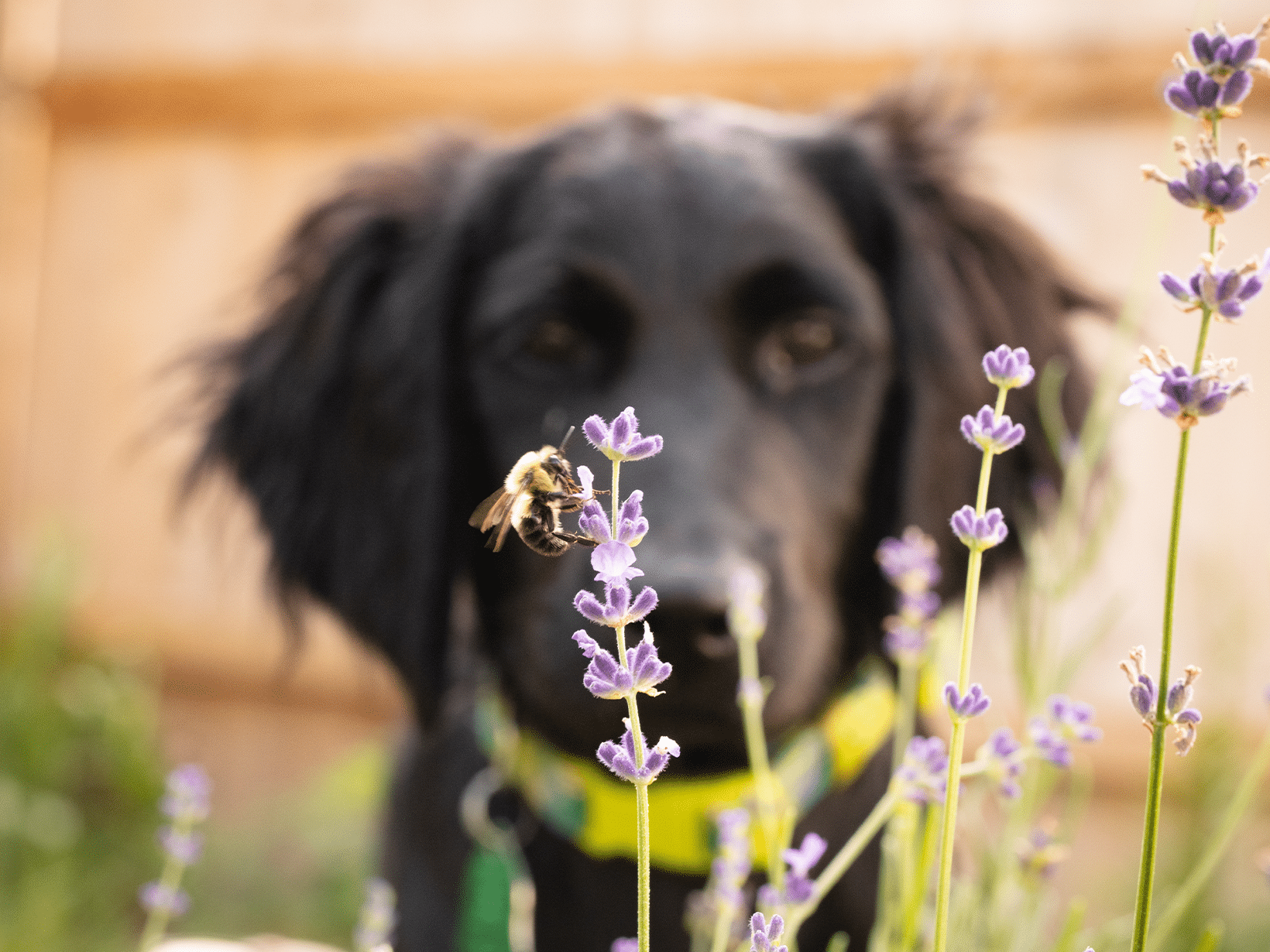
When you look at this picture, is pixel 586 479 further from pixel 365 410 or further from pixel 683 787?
pixel 365 410

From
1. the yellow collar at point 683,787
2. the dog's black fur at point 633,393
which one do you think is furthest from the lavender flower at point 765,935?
the yellow collar at point 683,787

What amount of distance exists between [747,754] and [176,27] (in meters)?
3.89

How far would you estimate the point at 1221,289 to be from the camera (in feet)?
1.02

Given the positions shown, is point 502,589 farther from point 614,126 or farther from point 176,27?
point 176,27

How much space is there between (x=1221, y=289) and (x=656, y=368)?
3.87ft

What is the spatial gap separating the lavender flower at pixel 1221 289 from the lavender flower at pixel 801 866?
0.81ft

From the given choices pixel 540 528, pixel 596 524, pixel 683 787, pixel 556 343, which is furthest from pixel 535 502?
pixel 556 343

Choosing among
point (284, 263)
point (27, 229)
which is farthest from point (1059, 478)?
point (27, 229)

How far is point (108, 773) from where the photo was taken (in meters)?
3.50

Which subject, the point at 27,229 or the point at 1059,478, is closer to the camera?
the point at 1059,478

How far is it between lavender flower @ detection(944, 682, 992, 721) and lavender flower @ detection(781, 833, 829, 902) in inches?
4.4

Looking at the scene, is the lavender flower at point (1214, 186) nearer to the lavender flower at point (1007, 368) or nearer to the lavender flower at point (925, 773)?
the lavender flower at point (1007, 368)

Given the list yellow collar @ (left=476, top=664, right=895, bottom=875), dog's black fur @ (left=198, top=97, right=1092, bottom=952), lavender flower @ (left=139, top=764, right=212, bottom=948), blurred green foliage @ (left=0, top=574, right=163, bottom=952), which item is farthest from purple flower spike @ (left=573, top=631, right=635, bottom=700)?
blurred green foliage @ (left=0, top=574, right=163, bottom=952)

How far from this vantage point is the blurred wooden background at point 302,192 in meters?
3.19
